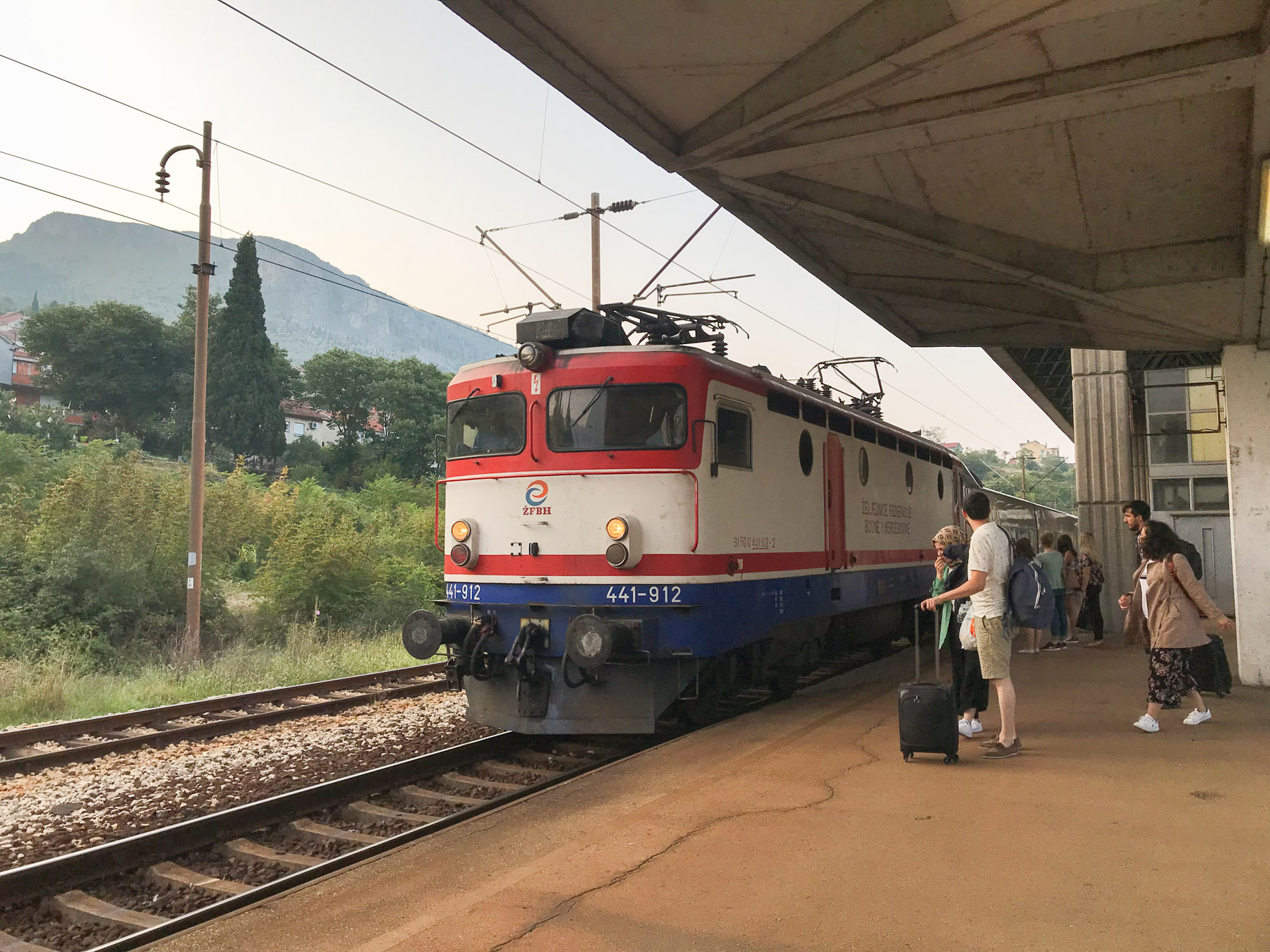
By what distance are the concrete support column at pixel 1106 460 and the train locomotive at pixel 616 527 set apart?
9.32 m

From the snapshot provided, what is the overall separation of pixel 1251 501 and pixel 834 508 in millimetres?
3981

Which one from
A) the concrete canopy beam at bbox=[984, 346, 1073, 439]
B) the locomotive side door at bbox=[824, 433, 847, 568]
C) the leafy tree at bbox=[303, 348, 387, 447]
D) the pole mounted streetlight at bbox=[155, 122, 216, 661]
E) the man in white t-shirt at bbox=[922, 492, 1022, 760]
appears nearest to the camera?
the man in white t-shirt at bbox=[922, 492, 1022, 760]

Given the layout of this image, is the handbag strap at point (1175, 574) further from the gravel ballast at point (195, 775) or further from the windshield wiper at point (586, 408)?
the gravel ballast at point (195, 775)

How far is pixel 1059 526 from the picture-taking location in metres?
30.5

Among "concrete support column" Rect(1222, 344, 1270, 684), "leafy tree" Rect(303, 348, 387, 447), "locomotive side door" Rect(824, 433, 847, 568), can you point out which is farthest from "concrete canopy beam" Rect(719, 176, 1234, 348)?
"leafy tree" Rect(303, 348, 387, 447)

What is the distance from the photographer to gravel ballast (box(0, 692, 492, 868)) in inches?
233

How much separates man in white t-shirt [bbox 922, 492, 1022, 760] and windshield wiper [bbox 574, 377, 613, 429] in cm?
288

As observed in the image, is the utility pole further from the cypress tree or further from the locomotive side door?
the cypress tree

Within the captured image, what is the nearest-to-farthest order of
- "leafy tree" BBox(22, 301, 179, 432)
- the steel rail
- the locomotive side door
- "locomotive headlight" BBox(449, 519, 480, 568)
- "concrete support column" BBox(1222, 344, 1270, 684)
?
the steel rail < "locomotive headlight" BBox(449, 519, 480, 568) < "concrete support column" BBox(1222, 344, 1270, 684) < the locomotive side door < "leafy tree" BBox(22, 301, 179, 432)

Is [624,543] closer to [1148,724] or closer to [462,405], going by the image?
[462,405]

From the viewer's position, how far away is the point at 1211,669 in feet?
24.6

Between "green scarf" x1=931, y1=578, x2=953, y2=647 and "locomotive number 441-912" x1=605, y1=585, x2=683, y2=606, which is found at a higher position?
"locomotive number 441-912" x1=605, y1=585, x2=683, y2=606

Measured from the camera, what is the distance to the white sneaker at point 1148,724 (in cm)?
712

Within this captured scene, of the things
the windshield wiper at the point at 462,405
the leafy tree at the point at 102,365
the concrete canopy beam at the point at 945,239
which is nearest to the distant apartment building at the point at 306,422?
the leafy tree at the point at 102,365
